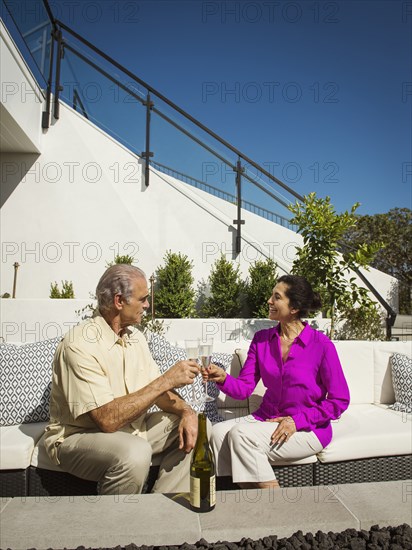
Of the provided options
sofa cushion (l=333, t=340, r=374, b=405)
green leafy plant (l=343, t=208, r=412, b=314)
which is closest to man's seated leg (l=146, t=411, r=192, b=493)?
sofa cushion (l=333, t=340, r=374, b=405)

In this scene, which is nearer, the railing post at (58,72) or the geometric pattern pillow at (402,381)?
the geometric pattern pillow at (402,381)

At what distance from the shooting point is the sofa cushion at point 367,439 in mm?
2322

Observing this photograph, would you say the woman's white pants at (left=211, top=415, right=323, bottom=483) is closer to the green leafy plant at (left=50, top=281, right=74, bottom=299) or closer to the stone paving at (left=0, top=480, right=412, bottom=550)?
the stone paving at (left=0, top=480, right=412, bottom=550)

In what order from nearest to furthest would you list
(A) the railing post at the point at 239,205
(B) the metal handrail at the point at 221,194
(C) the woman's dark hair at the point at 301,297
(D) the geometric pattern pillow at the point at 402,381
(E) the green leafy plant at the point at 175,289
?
(C) the woman's dark hair at the point at 301,297
(D) the geometric pattern pillow at the point at 402,381
(E) the green leafy plant at the point at 175,289
(A) the railing post at the point at 239,205
(B) the metal handrail at the point at 221,194

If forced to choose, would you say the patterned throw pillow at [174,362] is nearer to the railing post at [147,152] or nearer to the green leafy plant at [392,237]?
the railing post at [147,152]

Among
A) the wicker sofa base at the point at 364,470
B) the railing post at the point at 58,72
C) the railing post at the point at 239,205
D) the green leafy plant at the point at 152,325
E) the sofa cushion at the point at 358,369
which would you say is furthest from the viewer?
the railing post at the point at 58,72

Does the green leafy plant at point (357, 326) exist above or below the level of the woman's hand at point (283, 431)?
above

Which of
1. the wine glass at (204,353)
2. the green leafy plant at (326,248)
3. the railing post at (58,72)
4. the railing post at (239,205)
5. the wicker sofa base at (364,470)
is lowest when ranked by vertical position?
the wicker sofa base at (364,470)

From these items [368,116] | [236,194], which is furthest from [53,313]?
[368,116]

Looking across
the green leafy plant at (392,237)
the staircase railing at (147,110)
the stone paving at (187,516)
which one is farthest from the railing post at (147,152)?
the green leafy plant at (392,237)

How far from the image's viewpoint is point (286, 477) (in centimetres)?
221

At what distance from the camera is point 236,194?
8.01 meters

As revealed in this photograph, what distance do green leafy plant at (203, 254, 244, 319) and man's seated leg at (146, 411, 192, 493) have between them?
213 inches

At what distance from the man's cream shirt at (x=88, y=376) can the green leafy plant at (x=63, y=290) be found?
5.74 meters
